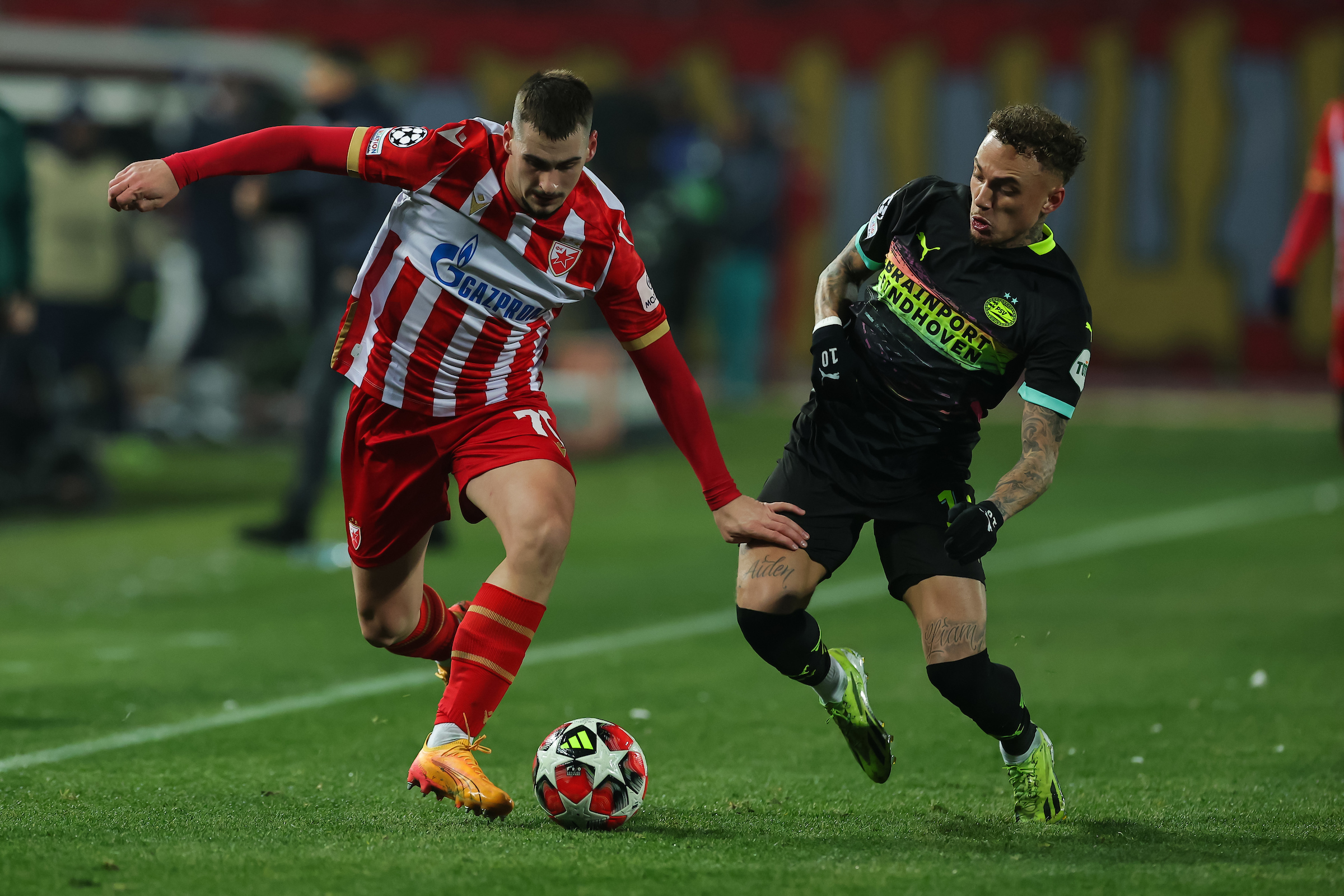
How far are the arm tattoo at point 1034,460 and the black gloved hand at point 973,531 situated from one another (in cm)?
11

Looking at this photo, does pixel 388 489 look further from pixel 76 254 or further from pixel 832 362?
pixel 76 254

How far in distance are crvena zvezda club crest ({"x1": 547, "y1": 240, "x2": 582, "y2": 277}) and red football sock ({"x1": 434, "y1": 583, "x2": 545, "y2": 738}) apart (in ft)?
2.98

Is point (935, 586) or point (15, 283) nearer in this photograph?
point (935, 586)

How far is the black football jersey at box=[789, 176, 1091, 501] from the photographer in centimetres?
474

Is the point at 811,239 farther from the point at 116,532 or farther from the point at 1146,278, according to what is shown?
the point at 116,532

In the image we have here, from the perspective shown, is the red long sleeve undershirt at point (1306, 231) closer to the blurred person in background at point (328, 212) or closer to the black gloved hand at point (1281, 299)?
the black gloved hand at point (1281, 299)

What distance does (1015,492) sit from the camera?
4633mm

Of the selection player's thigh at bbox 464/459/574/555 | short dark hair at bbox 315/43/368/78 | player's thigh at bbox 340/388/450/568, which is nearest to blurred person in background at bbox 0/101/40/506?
short dark hair at bbox 315/43/368/78

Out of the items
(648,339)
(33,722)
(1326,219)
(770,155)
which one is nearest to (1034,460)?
(648,339)

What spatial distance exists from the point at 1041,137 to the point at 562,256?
4.40 feet

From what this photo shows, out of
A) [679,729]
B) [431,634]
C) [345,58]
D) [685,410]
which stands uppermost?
[345,58]

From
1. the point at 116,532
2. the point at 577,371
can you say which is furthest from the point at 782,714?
the point at 577,371

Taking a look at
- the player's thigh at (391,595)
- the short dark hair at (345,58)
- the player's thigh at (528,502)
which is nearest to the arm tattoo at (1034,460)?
the player's thigh at (528,502)

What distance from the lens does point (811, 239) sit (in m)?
22.9
